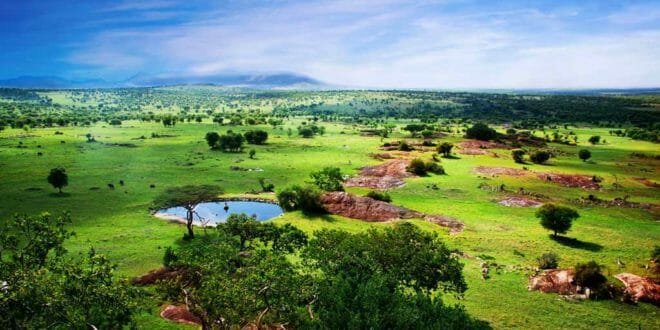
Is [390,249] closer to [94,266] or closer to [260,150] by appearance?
[94,266]

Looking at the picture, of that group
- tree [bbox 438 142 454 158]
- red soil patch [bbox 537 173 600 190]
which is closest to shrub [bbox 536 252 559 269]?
red soil patch [bbox 537 173 600 190]

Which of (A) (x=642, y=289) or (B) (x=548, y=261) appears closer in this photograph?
(A) (x=642, y=289)

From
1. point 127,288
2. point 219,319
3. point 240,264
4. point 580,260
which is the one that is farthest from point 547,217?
point 127,288

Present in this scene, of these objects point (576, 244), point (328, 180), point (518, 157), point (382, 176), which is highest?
point (328, 180)

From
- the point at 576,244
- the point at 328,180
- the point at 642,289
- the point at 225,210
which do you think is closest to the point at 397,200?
the point at 328,180

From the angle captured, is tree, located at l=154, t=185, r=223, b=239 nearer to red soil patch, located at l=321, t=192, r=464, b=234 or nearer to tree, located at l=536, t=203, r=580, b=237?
red soil patch, located at l=321, t=192, r=464, b=234

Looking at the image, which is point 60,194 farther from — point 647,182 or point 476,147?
point 647,182
